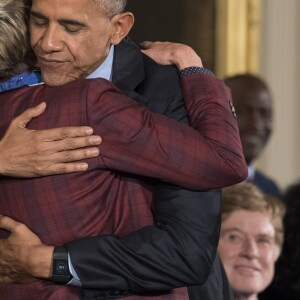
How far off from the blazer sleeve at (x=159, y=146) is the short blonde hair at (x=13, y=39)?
22 cm

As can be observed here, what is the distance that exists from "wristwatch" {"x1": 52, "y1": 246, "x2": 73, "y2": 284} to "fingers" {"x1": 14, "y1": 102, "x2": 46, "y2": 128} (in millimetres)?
280

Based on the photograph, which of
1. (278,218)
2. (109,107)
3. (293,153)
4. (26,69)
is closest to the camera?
(109,107)

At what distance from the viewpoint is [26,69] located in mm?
2697

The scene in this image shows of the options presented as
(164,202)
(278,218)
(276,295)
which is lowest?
(276,295)

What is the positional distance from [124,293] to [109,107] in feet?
1.34

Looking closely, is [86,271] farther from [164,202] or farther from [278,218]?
[278,218]

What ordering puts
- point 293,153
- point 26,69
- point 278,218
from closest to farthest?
point 26,69
point 278,218
point 293,153

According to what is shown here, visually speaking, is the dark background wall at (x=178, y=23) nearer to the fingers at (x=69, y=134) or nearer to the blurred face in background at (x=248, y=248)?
the blurred face in background at (x=248, y=248)

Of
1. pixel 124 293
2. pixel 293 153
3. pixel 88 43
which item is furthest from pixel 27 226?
pixel 293 153

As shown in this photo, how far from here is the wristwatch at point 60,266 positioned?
8.38 ft

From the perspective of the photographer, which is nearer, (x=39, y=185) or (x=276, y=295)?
(x=39, y=185)

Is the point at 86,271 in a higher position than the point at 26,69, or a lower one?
lower

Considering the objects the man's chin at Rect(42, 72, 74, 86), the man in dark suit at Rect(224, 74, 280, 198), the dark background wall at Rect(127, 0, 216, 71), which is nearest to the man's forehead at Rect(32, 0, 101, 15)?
the man's chin at Rect(42, 72, 74, 86)

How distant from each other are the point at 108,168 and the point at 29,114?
0.20 metres
